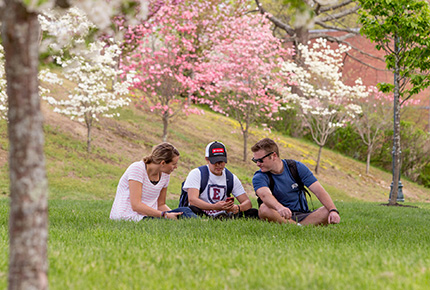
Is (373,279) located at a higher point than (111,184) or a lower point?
higher

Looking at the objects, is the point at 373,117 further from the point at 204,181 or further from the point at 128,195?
the point at 128,195

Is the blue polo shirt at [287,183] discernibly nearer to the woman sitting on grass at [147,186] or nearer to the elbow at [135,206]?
the woman sitting on grass at [147,186]

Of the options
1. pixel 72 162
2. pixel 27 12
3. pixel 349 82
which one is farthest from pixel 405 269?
pixel 349 82

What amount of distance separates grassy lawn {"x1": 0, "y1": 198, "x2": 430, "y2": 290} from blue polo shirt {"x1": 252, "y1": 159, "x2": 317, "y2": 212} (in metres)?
0.88

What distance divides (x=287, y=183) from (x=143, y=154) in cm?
1309

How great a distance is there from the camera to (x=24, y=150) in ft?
7.82

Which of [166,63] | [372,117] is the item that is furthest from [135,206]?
[372,117]

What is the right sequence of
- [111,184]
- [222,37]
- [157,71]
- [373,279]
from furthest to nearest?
[222,37] < [157,71] < [111,184] < [373,279]

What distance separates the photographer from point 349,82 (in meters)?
40.4

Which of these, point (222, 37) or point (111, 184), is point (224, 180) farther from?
point (222, 37)

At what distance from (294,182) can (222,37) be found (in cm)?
1969

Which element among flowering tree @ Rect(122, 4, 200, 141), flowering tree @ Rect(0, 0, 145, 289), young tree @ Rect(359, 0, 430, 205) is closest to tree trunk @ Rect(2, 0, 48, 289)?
flowering tree @ Rect(0, 0, 145, 289)

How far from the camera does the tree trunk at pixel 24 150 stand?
239cm

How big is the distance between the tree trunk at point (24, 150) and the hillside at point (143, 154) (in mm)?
11777
